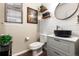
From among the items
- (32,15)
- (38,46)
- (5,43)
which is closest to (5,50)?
(5,43)

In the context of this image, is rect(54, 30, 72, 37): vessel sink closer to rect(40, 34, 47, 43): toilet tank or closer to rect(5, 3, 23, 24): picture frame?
rect(40, 34, 47, 43): toilet tank

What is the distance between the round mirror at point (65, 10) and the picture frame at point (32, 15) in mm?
284

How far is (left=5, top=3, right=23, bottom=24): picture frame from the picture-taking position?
1031 millimetres

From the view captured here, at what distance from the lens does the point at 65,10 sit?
3.46ft

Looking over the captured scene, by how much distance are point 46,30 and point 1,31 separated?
0.58 metres

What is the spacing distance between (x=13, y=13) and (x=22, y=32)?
0.28 m

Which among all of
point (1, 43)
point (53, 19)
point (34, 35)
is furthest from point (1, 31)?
point (53, 19)

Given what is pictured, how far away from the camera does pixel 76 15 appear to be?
99 centimetres

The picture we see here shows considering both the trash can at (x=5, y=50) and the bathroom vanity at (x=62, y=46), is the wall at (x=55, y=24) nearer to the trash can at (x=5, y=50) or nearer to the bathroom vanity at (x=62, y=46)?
the bathroom vanity at (x=62, y=46)

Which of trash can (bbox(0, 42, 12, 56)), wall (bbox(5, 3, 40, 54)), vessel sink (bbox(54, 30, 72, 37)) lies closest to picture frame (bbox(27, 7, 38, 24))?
wall (bbox(5, 3, 40, 54))

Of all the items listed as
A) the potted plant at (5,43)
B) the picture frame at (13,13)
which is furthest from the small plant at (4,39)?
the picture frame at (13,13)

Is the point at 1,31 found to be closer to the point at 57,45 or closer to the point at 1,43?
the point at 1,43

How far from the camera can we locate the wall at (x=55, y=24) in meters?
0.98

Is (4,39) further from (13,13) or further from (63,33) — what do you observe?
(63,33)
